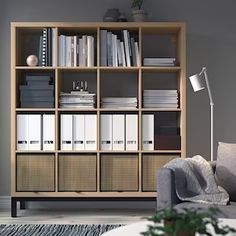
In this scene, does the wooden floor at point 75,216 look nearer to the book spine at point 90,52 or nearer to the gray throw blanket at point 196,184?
the gray throw blanket at point 196,184

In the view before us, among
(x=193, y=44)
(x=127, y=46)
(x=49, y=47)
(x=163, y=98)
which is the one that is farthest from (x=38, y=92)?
(x=193, y=44)

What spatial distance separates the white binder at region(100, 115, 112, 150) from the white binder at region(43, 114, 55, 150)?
442 millimetres

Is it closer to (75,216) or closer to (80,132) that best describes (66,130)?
(80,132)

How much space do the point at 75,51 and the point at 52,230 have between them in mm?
1616

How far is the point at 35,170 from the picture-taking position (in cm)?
491

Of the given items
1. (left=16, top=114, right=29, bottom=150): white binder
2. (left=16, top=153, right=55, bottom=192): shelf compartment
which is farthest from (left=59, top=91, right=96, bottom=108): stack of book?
(left=16, top=153, right=55, bottom=192): shelf compartment

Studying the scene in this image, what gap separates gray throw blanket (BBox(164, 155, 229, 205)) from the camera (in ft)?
11.7

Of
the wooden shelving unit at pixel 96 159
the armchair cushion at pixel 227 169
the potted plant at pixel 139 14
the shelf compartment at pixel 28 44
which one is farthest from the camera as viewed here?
the shelf compartment at pixel 28 44

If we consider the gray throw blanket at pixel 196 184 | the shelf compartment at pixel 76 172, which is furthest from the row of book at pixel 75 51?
the gray throw blanket at pixel 196 184

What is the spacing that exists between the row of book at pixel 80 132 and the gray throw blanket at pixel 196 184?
1.20m

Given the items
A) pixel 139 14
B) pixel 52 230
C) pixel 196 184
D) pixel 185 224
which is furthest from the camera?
pixel 139 14

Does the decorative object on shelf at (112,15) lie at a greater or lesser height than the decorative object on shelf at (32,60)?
greater

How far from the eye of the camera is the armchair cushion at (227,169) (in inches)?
149

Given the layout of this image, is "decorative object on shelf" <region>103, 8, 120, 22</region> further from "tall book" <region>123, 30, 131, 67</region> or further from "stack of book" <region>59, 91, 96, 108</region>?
"stack of book" <region>59, 91, 96, 108</region>
